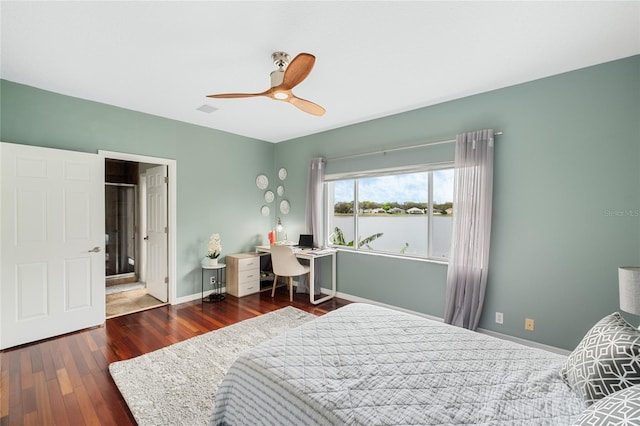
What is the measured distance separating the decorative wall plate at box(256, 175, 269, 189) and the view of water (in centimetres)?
162

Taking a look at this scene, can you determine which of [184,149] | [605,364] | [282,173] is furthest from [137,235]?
[605,364]

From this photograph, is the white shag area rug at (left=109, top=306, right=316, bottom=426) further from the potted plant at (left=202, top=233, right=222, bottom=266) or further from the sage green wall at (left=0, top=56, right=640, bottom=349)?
the sage green wall at (left=0, top=56, right=640, bottom=349)

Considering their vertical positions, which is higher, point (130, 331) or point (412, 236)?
point (412, 236)

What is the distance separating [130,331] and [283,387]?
269 centimetres

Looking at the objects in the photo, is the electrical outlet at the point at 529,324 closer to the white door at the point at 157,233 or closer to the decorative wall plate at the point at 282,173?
the decorative wall plate at the point at 282,173

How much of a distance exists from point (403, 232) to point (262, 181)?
105 inches

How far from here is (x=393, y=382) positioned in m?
1.35

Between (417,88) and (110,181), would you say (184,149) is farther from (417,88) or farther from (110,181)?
(417,88)

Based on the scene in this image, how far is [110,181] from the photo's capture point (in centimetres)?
529

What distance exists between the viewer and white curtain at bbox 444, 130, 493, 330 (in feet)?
9.52

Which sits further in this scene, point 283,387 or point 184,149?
point 184,149

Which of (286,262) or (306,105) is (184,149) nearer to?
(286,262)

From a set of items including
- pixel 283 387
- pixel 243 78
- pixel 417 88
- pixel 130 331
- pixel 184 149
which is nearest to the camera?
pixel 283 387

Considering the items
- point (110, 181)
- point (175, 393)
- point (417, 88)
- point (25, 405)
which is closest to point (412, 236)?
point (417, 88)
